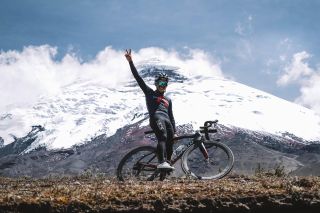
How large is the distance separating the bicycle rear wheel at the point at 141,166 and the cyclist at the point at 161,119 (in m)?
0.36

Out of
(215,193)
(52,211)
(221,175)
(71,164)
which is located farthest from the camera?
(71,164)

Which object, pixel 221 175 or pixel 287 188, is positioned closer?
pixel 287 188

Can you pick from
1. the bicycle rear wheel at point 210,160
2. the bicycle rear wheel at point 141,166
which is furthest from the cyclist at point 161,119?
the bicycle rear wheel at point 210,160

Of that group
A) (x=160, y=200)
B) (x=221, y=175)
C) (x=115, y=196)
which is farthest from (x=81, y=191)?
(x=221, y=175)

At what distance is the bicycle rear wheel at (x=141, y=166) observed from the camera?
12.3 metres

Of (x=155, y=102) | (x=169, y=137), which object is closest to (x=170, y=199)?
(x=169, y=137)

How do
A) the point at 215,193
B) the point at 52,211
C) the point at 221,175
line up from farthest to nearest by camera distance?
the point at 221,175, the point at 215,193, the point at 52,211

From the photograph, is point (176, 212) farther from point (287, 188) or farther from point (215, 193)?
point (287, 188)

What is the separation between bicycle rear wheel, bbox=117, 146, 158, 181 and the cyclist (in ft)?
1.18

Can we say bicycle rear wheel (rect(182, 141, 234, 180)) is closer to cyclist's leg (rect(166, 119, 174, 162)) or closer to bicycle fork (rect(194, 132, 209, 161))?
bicycle fork (rect(194, 132, 209, 161))

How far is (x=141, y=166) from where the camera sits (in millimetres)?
12359

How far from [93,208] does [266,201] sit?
8.27 feet

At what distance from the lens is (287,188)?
8156 millimetres

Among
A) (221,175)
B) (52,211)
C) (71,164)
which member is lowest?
(52,211)
